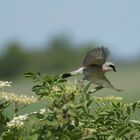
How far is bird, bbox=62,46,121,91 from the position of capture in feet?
13.3

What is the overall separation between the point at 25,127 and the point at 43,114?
0.12 m

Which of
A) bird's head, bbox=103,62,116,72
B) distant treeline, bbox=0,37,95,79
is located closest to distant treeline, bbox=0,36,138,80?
distant treeline, bbox=0,37,95,79

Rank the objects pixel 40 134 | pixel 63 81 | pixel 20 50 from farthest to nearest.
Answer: pixel 20 50 → pixel 63 81 → pixel 40 134

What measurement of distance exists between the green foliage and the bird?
79cm

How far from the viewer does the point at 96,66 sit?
4.29 m

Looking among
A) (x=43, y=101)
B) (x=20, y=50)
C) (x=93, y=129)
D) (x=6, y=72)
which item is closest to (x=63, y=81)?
(x=43, y=101)

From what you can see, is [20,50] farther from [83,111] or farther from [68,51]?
[83,111]

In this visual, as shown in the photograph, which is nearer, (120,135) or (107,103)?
(120,135)

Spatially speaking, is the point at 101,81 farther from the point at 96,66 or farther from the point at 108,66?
the point at 108,66

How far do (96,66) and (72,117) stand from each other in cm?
157

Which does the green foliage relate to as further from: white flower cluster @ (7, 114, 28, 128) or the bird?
the bird

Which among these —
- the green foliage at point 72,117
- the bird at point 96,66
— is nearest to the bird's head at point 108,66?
the bird at point 96,66

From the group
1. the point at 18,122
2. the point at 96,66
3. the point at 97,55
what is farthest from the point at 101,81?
the point at 18,122

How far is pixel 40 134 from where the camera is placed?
2766mm
